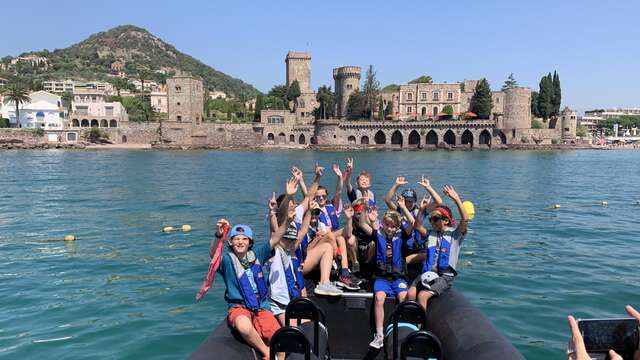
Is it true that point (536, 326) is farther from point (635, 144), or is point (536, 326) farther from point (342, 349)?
point (635, 144)

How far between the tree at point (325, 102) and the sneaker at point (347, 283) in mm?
103488

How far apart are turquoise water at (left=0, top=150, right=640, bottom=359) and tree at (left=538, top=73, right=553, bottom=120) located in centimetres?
7478

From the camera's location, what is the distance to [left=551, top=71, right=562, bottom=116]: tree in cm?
10031

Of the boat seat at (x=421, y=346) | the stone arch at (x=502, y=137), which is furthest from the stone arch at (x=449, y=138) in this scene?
the boat seat at (x=421, y=346)

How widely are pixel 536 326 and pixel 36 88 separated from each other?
156153 mm

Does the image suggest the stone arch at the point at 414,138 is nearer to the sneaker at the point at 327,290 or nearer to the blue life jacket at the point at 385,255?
the blue life jacket at the point at 385,255

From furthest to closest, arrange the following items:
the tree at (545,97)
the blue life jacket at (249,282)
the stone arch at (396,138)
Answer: the stone arch at (396,138)
the tree at (545,97)
the blue life jacket at (249,282)

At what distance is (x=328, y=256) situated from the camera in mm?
7793

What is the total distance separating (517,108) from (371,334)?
9938cm

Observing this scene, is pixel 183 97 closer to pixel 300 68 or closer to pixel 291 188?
pixel 300 68

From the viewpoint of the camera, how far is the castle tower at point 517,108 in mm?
96319

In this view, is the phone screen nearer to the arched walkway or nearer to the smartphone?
the smartphone

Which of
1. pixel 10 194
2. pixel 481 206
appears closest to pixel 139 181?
pixel 10 194

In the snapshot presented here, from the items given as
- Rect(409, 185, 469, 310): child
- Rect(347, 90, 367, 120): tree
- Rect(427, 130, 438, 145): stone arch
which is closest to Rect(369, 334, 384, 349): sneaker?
Rect(409, 185, 469, 310): child
